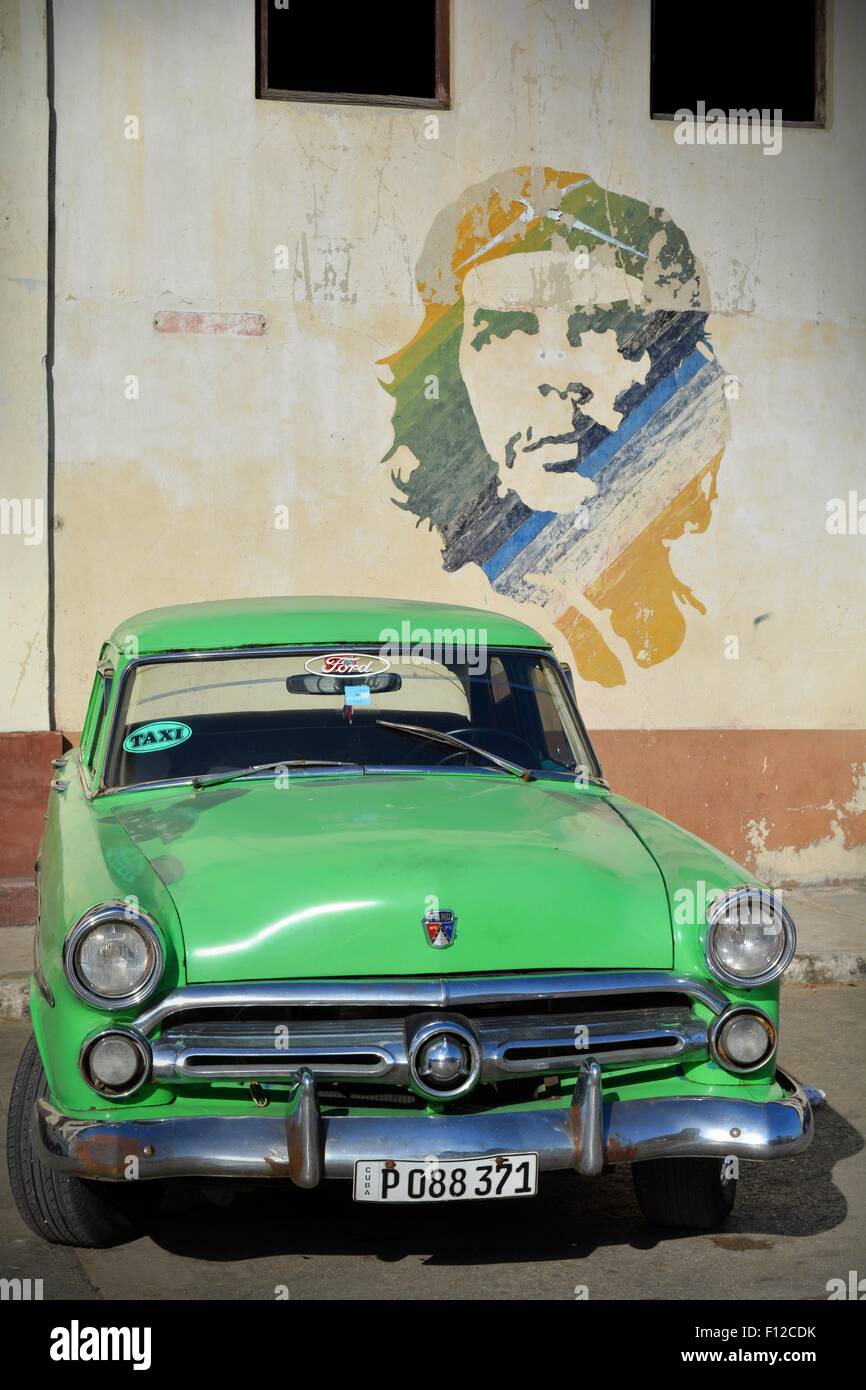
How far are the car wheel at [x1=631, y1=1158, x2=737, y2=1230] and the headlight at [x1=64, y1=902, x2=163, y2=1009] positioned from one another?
1364 millimetres

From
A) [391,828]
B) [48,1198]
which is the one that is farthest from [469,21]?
[48,1198]

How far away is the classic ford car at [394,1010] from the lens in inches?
137

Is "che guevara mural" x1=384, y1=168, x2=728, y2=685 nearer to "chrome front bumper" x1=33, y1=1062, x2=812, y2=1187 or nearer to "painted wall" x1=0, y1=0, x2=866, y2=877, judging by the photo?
"painted wall" x1=0, y1=0, x2=866, y2=877

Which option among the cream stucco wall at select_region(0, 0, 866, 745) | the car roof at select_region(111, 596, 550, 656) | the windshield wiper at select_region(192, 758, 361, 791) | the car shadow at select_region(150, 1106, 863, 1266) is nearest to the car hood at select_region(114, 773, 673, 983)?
the windshield wiper at select_region(192, 758, 361, 791)

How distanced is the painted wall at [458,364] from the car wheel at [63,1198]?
4451mm

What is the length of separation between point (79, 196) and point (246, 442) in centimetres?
150

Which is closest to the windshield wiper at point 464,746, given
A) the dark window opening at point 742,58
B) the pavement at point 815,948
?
the pavement at point 815,948

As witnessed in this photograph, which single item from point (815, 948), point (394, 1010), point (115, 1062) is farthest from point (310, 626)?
point (815, 948)

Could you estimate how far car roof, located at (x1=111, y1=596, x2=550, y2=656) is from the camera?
191 inches

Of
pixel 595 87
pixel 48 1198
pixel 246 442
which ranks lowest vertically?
pixel 48 1198

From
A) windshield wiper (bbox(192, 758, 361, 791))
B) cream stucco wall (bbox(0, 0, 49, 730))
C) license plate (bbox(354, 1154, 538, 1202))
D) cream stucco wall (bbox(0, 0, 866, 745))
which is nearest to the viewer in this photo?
license plate (bbox(354, 1154, 538, 1202))

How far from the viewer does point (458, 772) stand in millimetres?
4637

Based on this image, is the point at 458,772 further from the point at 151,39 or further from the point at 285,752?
the point at 151,39

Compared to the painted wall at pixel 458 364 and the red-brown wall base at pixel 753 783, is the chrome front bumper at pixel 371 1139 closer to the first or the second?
the painted wall at pixel 458 364
